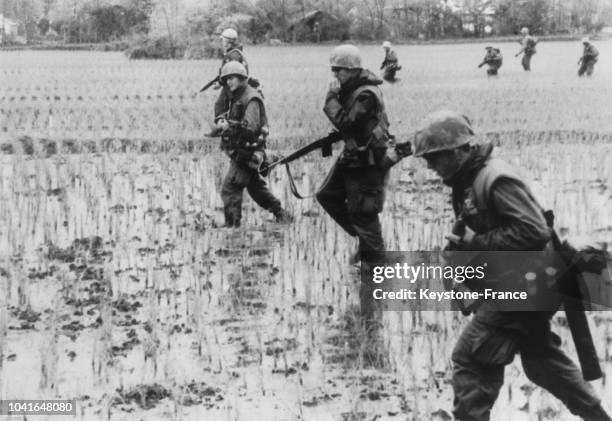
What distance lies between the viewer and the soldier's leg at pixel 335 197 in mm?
4539

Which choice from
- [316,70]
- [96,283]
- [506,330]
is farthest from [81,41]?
[506,330]

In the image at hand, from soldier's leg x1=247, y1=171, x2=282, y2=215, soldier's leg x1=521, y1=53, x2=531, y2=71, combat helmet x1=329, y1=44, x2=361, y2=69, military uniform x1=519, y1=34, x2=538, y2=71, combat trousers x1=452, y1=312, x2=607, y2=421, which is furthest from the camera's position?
soldier's leg x1=521, y1=53, x2=531, y2=71

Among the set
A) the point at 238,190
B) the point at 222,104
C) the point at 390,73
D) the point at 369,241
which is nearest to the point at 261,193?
the point at 238,190

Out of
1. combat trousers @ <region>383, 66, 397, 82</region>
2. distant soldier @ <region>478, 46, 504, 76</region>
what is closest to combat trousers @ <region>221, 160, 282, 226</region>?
combat trousers @ <region>383, 66, 397, 82</region>

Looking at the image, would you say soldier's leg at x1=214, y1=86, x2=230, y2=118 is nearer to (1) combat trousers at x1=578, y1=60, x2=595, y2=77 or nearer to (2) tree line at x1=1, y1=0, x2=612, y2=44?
(2) tree line at x1=1, y1=0, x2=612, y2=44

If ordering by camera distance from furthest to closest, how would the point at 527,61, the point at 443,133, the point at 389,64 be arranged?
the point at 527,61 < the point at 389,64 < the point at 443,133

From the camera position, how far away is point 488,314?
2.69m

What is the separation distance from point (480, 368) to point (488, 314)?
178 mm

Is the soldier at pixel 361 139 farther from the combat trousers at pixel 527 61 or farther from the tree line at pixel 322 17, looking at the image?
the combat trousers at pixel 527 61

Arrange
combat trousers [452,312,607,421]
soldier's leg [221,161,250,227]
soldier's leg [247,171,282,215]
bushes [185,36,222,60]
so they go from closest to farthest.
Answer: combat trousers [452,312,607,421], soldier's leg [221,161,250,227], soldier's leg [247,171,282,215], bushes [185,36,222,60]

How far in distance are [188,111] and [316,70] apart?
5.43 feet

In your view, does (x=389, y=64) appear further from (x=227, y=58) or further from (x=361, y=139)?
(x=361, y=139)

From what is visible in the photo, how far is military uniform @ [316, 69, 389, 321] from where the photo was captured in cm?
427

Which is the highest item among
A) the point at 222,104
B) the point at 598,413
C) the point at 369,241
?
the point at 222,104
